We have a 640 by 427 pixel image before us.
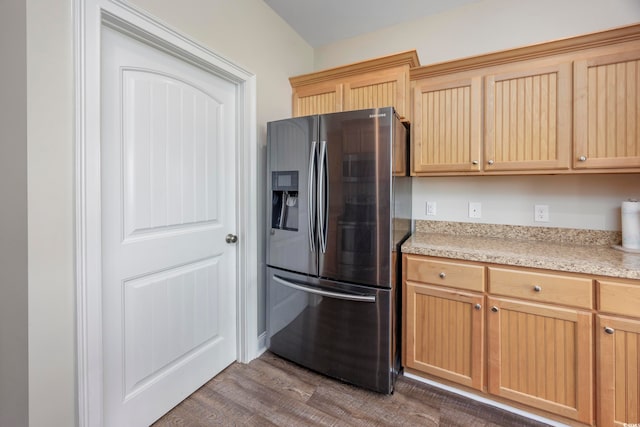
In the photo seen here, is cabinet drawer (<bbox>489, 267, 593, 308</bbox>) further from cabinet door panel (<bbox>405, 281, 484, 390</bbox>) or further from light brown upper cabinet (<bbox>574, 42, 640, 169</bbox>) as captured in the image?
light brown upper cabinet (<bbox>574, 42, 640, 169</bbox>)

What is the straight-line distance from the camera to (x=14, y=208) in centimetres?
103

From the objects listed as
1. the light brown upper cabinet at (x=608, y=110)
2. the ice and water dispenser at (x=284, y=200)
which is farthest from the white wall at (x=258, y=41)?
the light brown upper cabinet at (x=608, y=110)

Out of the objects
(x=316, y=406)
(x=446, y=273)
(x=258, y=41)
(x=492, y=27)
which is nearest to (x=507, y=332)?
(x=446, y=273)

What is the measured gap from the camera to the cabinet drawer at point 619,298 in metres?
1.27

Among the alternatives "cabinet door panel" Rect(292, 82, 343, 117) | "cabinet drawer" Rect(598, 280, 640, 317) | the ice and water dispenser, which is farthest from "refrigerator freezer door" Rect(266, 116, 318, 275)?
"cabinet drawer" Rect(598, 280, 640, 317)

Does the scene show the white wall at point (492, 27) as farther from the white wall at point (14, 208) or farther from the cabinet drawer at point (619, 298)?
the white wall at point (14, 208)

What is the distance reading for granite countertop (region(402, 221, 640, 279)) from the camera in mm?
1389

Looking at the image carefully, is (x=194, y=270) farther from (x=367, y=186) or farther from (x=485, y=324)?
(x=485, y=324)

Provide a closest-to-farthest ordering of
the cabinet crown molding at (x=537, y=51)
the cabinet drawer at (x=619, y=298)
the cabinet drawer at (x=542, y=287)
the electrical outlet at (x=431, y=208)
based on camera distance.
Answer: the cabinet drawer at (x=619, y=298) < the cabinet drawer at (x=542, y=287) < the cabinet crown molding at (x=537, y=51) < the electrical outlet at (x=431, y=208)

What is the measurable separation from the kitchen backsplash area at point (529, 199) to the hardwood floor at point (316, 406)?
4.06ft

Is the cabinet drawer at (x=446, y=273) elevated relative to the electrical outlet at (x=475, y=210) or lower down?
lower down

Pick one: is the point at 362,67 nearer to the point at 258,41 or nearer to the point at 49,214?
the point at 258,41

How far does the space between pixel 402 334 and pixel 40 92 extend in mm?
2158

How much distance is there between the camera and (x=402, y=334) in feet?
6.06
